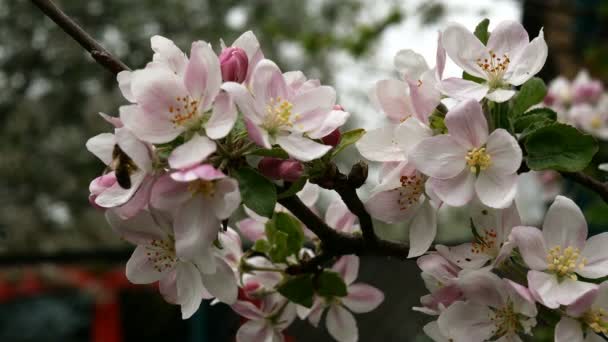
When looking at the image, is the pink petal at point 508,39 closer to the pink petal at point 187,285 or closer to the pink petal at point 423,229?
the pink petal at point 423,229

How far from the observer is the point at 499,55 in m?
0.56

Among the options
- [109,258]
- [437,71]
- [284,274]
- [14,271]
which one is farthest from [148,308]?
[437,71]

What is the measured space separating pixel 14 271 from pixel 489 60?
2.11 metres

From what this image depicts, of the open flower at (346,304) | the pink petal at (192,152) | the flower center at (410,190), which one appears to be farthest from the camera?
the open flower at (346,304)

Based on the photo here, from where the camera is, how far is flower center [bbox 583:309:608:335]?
45cm

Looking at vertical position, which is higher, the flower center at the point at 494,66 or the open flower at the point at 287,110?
the open flower at the point at 287,110

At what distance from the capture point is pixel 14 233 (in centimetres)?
442

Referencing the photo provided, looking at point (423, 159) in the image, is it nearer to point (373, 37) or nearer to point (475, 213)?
point (475, 213)

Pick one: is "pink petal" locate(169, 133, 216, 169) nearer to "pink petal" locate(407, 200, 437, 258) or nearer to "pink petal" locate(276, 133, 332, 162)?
"pink petal" locate(276, 133, 332, 162)

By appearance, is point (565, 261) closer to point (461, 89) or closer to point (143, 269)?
point (461, 89)

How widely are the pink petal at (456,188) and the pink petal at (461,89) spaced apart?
53 millimetres

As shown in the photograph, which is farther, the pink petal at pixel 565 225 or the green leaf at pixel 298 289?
the green leaf at pixel 298 289

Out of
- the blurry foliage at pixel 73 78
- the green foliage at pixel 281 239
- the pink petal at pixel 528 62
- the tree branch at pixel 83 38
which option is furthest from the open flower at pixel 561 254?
the blurry foliage at pixel 73 78

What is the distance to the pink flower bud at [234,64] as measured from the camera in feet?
1.60
